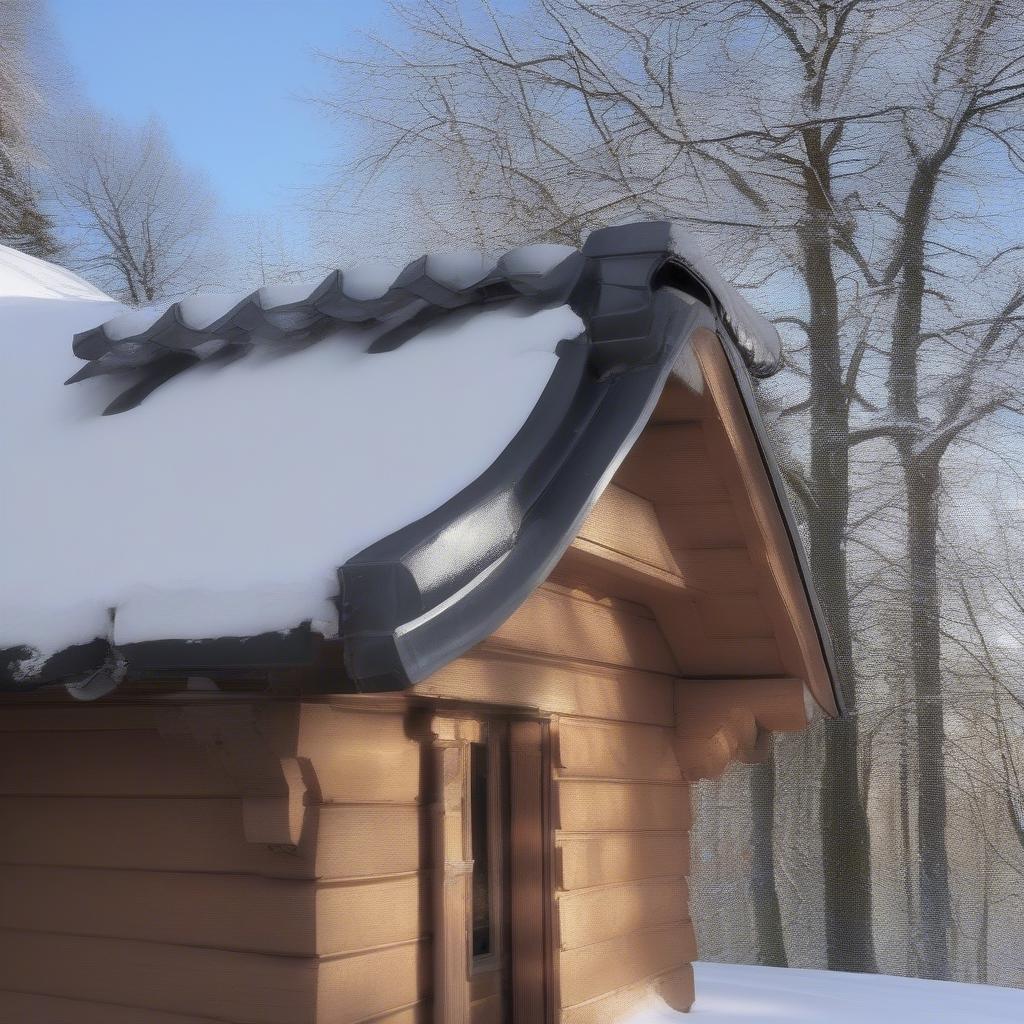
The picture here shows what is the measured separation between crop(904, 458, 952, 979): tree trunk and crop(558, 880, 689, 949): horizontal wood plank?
254 inches

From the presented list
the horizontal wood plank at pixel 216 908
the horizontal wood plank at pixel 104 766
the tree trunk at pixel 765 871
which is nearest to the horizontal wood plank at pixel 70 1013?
the horizontal wood plank at pixel 216 908

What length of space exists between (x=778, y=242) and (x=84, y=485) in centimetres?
1048

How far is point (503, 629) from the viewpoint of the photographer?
3.17 m

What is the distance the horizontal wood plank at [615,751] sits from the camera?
11.9 ft

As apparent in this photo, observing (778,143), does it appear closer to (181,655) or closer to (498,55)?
(498,55)

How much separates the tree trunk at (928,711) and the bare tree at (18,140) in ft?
37.9

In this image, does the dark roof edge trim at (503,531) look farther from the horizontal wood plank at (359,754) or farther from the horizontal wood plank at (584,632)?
the horizontal wood plank at (584,632)

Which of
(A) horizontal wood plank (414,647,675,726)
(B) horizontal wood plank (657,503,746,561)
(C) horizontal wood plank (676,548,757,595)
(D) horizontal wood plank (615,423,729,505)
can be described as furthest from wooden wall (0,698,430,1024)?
(C) horizontal wood plank (676,548,757,595)

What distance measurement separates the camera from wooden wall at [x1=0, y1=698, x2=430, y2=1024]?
8.03 feet

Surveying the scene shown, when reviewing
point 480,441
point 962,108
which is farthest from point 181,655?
point 962,108

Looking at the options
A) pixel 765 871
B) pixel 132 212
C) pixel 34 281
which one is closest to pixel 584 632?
pixel 34 281

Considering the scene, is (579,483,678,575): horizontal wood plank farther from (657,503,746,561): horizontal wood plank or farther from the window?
the window

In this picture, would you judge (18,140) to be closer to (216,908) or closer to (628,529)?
(628,529)

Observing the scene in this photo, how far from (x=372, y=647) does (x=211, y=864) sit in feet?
4.40
